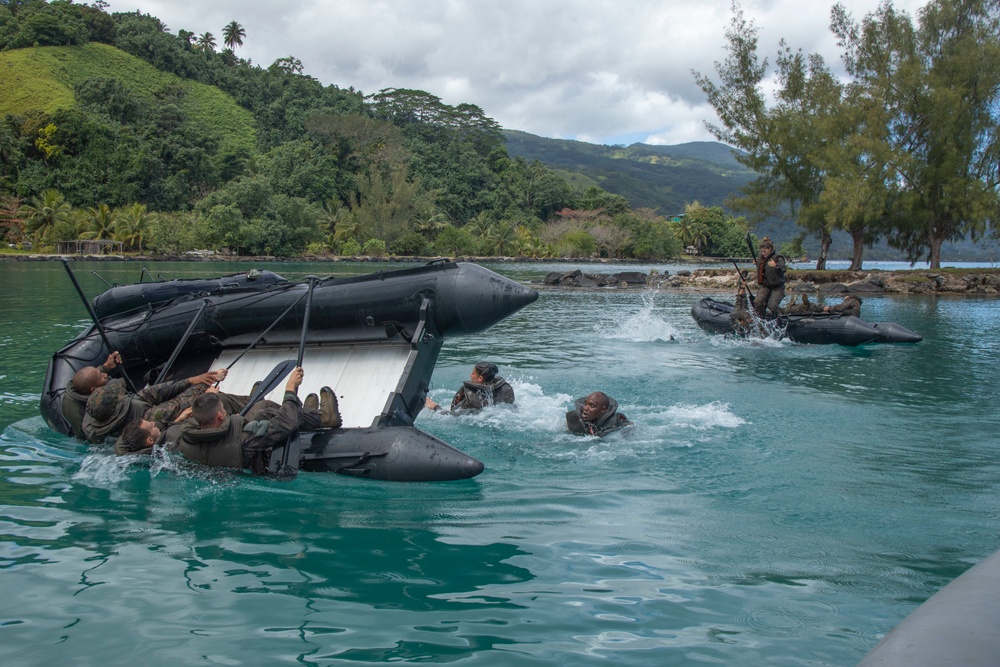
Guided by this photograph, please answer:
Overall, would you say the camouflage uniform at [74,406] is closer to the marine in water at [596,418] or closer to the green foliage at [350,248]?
the marine in water at [596,418]

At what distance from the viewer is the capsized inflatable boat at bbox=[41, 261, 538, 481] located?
698 cm

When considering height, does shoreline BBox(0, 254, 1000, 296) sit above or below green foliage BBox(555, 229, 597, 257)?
below

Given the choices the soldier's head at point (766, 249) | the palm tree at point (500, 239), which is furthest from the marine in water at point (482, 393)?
the palm tree at point (500, 239)

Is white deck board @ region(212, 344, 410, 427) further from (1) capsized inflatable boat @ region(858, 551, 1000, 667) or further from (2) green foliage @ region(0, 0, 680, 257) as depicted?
(2) green foliage @ region(0, 0, 680, 257)

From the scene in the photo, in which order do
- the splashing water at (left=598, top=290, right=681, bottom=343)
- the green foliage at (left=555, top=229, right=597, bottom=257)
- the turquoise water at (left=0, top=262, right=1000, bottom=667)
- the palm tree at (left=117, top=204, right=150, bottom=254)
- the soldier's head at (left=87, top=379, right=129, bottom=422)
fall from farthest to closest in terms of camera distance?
the green foliage at (left=555, top=229, right=597, bottom=257), the palm tree at (left=117, top=204, right=150, bottom=254), the splashing water at (left=598, top=290, right=681, bottom=343), the soldier's head at (left=87, top=379, right=129, bottom=422), the turquoise water at (left=0, top=262, right=1000, bottom=667)

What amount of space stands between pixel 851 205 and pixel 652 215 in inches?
2778

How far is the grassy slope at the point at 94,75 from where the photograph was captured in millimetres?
90875

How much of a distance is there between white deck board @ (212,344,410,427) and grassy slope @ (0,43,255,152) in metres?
90.4

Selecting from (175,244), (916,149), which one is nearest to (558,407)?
(916,149)

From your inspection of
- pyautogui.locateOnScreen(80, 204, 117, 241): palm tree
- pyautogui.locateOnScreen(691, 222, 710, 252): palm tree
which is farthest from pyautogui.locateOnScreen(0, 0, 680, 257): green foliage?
pyautogui.locateOnScreen(691, 222, 710, 252): palm tree

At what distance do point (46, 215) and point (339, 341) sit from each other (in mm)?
65204

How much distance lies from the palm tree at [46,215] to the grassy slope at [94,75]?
27.3m

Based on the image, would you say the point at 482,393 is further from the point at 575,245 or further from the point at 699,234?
the point at 699,234

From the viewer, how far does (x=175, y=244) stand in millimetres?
63938
